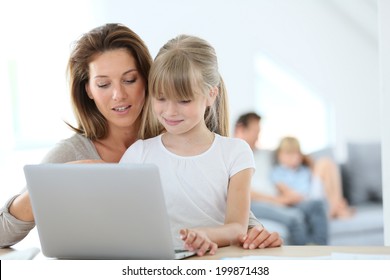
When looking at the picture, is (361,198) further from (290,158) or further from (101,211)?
(101,211)

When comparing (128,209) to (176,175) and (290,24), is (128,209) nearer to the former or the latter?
(176,175)

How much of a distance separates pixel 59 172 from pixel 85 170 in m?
0.05

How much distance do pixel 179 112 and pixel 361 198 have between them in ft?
13.6

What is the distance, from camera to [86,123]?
1884mm

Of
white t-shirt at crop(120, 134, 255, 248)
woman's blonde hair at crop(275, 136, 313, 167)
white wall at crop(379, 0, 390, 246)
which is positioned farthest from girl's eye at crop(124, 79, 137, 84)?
woman's blonde hair at crop(275, 136, 313, 167)

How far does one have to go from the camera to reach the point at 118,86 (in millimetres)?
1774

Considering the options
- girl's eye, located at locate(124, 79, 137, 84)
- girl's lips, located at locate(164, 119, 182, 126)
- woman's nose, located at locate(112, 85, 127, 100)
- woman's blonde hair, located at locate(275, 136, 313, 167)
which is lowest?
woman's blonde hair, located at locate(275, 136, 313, 167)

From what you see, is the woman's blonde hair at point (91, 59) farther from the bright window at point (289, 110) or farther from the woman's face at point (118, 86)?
the bright window at point (289, 110)

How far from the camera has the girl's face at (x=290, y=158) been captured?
16.5ft

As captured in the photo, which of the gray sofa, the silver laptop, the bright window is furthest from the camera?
the bright window

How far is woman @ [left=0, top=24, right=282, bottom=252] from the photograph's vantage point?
5.86ft

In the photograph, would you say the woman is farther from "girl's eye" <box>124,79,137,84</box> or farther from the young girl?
the young girl

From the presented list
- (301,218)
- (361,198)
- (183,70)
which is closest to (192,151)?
Result: (183,70)

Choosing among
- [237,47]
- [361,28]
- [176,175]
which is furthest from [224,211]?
[361,28]
